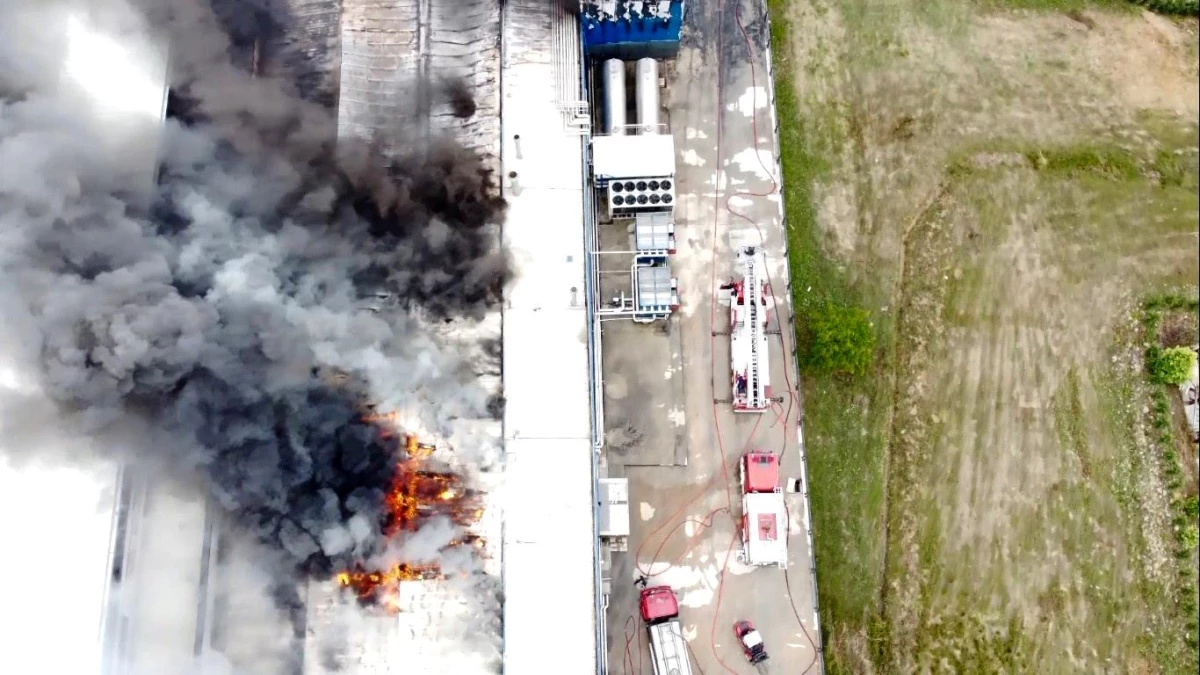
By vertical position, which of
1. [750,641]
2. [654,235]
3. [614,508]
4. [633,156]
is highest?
[633,156]

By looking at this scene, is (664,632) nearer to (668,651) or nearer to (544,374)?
(668,651)

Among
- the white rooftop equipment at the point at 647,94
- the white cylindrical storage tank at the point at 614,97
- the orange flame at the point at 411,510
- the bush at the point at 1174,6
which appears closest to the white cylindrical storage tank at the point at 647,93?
the white rooftop equipment at the point at 647,94

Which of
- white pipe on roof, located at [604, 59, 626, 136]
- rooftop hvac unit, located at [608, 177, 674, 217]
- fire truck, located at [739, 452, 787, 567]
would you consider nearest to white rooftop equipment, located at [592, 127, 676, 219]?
rooftop hvac unit, located at [608, 177, 674, 217]

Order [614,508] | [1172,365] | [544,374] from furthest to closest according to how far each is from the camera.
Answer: [1172,365] < [614,508] < [544,374]

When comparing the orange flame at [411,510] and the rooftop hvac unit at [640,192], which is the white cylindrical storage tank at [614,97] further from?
the orange flame at [411,510]

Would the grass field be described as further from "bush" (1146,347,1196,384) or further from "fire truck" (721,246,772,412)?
"fire truck" (721,246,772,412)

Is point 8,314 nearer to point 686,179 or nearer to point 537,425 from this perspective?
point 537,425

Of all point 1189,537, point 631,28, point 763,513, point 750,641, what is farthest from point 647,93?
point 1189,537

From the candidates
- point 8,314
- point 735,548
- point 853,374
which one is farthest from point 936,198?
point 8,314
